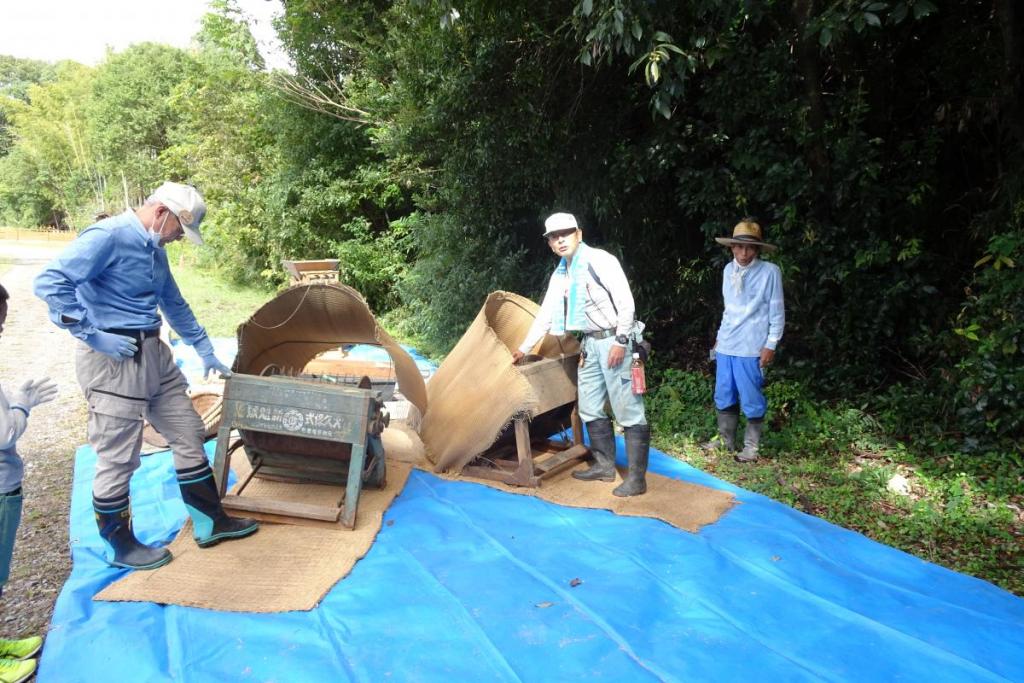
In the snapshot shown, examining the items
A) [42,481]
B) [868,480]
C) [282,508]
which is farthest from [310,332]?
[868,480]

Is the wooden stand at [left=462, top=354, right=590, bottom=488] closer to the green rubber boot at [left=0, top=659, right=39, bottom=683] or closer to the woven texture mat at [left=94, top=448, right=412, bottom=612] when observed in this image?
the woven texture mat at [left=94, top=448, right=412, bottom=612]

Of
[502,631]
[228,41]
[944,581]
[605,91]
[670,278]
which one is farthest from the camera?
[228,41]

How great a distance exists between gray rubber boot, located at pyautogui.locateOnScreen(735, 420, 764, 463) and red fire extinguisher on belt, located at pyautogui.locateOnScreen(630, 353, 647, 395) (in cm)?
117

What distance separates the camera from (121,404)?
124 inches

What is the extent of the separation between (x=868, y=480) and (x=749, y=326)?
125cm

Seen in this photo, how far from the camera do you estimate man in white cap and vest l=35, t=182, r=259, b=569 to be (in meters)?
3.03

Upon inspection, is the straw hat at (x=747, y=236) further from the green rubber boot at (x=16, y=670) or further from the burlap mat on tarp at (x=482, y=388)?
the green rubber boot at (x=16, y=670)

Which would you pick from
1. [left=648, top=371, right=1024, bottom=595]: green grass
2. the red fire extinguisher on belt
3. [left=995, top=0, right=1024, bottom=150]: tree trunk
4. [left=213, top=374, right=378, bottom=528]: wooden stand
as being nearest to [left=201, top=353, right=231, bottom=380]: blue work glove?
[left=213, top=374, right=378, bottom=528]: wooden stand

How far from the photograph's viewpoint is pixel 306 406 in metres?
3.68

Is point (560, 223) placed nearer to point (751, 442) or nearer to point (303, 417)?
point (303, 417)

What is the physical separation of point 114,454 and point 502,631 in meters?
1.97

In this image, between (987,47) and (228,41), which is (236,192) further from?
(987,47)

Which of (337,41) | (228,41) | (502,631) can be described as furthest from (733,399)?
(228,41)

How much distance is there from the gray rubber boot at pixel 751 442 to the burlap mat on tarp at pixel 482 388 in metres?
1.37
